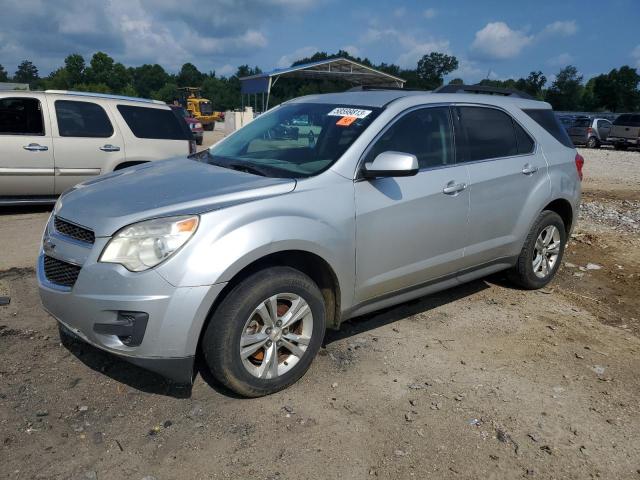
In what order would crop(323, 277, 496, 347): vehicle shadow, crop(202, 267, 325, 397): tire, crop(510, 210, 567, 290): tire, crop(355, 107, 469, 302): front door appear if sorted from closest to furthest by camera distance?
crop(202, 267, 325, 397): tire, crop(355, 107, 469, 302): front door, crop(323, 277, 496, 347): vehicle shadow, crop(510, 210, 567, 290): tire

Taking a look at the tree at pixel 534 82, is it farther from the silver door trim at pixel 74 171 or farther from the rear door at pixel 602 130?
the silver door trim at pixel 74 171

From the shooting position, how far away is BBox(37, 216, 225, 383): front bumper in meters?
2.75

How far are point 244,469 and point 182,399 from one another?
748 mm

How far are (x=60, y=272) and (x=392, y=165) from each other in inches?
81.0

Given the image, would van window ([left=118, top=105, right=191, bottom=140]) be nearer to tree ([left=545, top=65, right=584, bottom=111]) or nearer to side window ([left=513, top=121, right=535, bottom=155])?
side window ([left=513, top=121, right=535, bottom=155])

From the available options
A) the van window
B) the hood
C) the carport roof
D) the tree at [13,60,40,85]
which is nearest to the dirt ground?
the hood

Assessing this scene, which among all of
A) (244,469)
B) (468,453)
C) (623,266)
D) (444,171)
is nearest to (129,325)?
(244,469)

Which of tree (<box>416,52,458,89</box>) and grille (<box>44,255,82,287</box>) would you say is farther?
tree (<box>416,52,458,89</box>)

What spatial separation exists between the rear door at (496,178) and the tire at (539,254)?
18 cm

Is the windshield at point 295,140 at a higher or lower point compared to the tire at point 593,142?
higher

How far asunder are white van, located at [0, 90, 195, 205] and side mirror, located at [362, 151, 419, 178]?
5416 mm

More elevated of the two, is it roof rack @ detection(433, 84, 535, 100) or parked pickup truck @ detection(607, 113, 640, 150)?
roof rack @ detection(433, 84, 535, 100)

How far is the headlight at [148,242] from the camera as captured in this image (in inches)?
110

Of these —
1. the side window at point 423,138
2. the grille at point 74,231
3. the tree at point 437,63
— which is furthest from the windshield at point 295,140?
the tree at point 437,63
